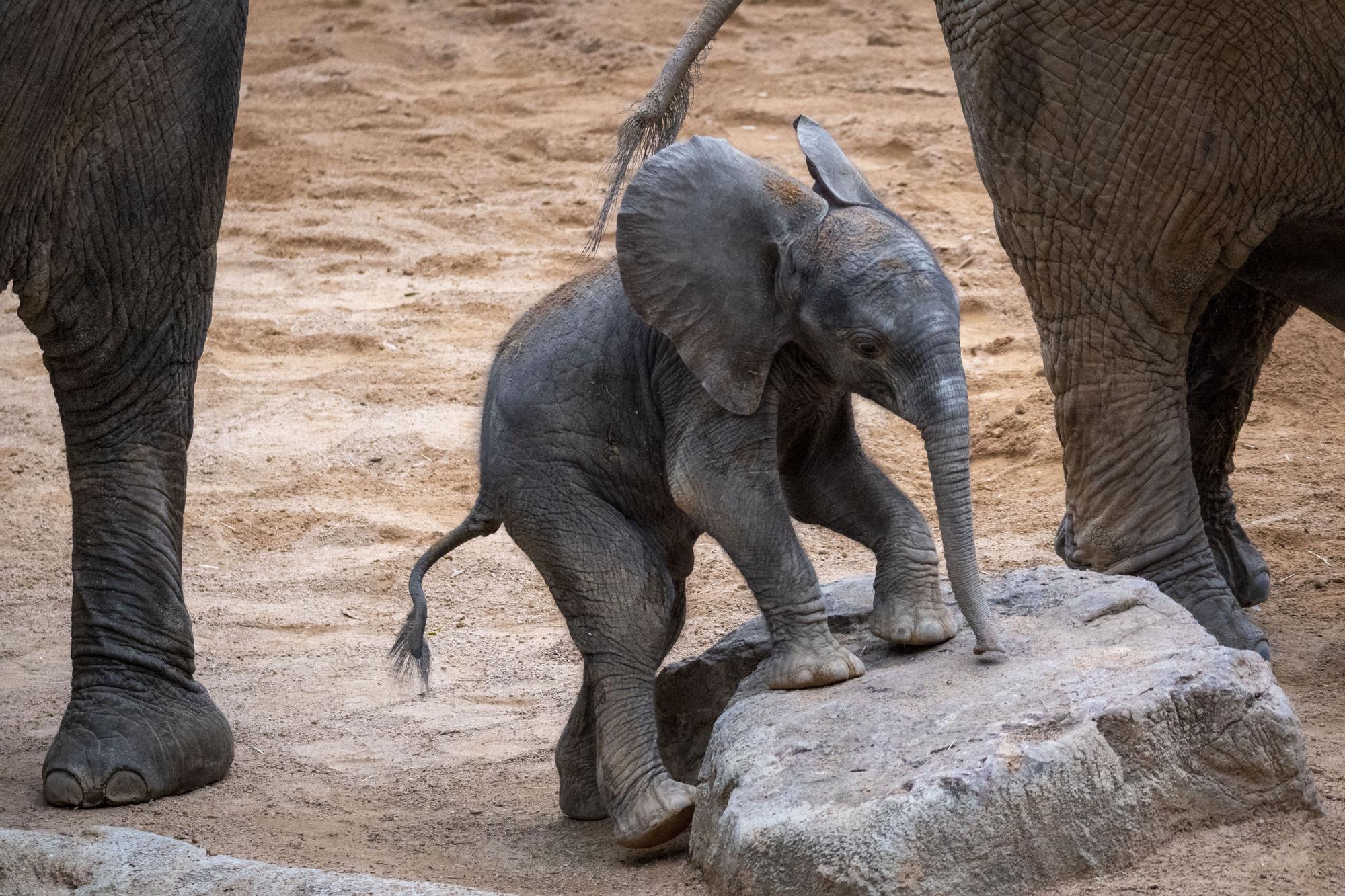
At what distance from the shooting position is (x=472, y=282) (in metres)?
8.57

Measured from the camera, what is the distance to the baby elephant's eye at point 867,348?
10.9 ft

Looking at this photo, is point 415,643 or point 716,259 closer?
point 716,259

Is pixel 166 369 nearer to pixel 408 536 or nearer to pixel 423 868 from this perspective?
pixel 423 868

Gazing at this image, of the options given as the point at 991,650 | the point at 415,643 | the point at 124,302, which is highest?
the point at 124,302

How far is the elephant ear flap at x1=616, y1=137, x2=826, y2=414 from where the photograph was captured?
346 centimetres

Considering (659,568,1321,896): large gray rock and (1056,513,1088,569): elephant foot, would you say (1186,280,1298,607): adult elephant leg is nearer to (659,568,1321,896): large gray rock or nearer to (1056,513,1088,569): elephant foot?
(1056,513,1088,569): elephant foot

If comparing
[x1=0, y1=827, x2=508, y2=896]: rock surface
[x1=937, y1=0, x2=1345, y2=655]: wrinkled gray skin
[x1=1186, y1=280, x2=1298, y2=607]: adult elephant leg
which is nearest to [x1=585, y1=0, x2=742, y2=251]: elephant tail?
[x1=937, y1=0, x2=1345, y2=655]: wrinkled gray skin

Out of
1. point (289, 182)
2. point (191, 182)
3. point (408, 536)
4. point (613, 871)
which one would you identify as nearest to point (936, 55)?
point (289, 182)

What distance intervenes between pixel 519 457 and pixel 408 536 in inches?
100

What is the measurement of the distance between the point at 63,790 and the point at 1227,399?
316 cm

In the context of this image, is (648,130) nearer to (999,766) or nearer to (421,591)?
(421,591)

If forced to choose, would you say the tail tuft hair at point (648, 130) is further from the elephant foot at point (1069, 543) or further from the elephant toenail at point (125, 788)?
the elephant toenail at point (125, 788)

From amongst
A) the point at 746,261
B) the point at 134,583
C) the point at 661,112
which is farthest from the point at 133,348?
the point at 746,261

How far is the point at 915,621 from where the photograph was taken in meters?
3.58
